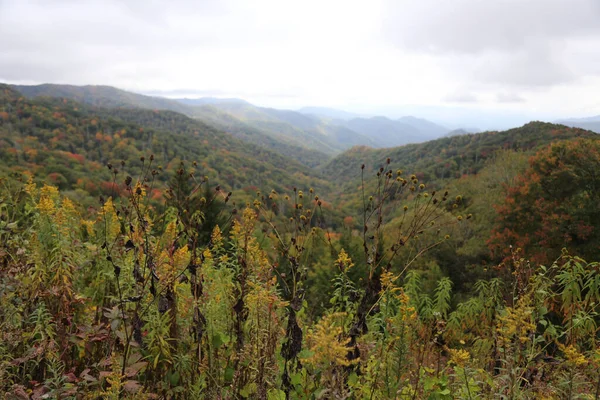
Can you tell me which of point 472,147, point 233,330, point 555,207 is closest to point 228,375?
point 233,330

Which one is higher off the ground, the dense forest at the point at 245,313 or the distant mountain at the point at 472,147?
the distant mountain at the point at 472,147

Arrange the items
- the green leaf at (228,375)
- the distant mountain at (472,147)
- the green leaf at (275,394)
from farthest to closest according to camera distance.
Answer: the distant mountain at (472,147)
the green leaf at (228,375)
the green leaf at (275,394)

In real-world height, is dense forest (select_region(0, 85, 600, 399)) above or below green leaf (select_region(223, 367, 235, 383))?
above

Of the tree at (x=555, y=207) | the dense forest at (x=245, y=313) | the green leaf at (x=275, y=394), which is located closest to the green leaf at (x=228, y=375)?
the dense forest at (x=245, y=313)

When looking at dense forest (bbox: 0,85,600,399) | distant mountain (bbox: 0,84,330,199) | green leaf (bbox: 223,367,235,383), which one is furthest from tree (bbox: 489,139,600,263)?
distant mountain (bbox: 0,84,330,199)

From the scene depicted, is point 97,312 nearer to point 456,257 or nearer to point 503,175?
point 456,257

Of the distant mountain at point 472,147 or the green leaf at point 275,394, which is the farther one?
the distant mountain at point 472,147

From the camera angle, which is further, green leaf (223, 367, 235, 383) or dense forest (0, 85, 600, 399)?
green leaf (223, 367, 235, 383)

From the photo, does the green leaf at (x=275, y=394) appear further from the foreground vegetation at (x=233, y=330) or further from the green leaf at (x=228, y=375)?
the green leaf at (x=228, y=375)

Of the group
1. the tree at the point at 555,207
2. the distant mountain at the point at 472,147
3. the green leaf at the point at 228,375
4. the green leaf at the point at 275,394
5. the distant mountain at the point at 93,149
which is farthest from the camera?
the distant mountain at the point at 93,149

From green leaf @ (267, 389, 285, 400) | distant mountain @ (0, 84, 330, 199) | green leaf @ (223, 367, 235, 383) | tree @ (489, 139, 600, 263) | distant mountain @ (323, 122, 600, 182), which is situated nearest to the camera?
green leaf @ (267, 389, 285, 400)

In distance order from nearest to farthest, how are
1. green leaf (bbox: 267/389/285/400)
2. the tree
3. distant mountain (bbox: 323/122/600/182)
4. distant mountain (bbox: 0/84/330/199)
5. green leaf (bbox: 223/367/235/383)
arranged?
green leaf (bbox: 267/389/285/400) → green leaf (bbox: 223/367/235/383) → the tree → distant mountain (bbox: 323/122/600/182) → distant mountain (bbox: 0/84/330/199)

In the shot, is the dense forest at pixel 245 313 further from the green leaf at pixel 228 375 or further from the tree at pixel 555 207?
the tree at pixel 555 207

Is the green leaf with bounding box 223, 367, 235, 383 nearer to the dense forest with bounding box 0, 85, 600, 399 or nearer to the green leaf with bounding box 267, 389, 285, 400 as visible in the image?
the dense forest with bounding box 0, 85, 600, 399
